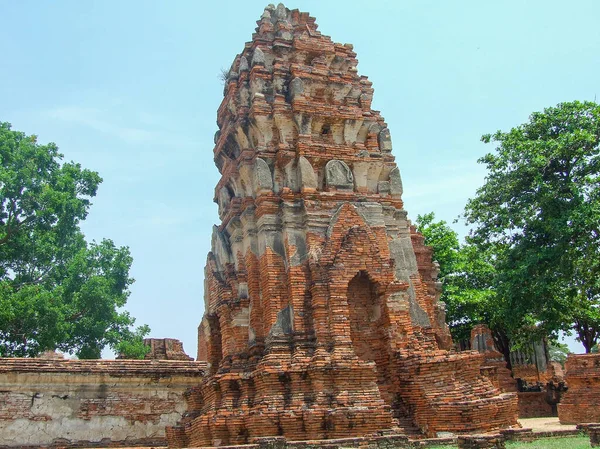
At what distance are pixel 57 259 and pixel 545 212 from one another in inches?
806

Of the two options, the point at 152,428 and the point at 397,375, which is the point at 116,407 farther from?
the point at 397,375

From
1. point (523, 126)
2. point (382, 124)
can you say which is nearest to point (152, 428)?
point (382, 124)

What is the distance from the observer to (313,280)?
11.4 meters

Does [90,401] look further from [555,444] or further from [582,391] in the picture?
[582,391]

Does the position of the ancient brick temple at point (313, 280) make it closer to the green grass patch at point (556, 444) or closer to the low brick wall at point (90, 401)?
the green grass patch at point (556, 444)

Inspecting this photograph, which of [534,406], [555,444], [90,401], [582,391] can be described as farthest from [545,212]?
[90,401]

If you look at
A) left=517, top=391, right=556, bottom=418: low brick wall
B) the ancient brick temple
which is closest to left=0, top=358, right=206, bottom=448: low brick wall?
the ancient brick temple

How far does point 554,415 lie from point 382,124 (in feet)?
51.9

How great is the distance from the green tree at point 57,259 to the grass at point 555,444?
1928 cm

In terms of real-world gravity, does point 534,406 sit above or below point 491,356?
below

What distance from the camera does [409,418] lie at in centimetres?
1083

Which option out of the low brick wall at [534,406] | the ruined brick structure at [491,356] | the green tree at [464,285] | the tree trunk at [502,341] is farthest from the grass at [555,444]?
the tree trunk at [502,341]

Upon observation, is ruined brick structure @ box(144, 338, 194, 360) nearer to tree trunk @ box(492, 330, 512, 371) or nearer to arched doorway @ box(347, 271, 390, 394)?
arched doorway @ box(347, 271, 390, 394)

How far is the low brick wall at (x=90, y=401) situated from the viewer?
14.6m
